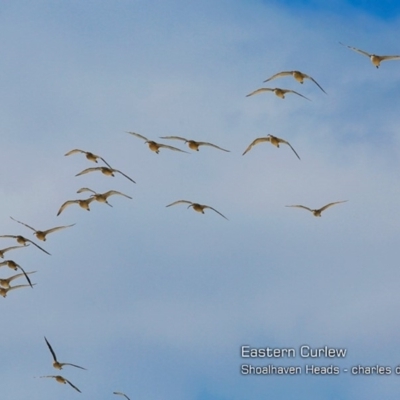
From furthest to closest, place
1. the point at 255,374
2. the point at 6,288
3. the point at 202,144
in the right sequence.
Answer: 1. the point at 6,288
2. the point at 202,144
3. the point at 255,374

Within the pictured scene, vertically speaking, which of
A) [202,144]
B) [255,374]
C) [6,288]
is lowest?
[255,374]

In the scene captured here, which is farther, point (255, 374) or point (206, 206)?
point (206, 206)

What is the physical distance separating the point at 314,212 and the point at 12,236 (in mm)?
11354

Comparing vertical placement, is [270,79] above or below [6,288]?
above

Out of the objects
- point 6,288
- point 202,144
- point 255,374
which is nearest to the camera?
point 255,374

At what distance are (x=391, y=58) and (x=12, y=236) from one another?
50.7ft

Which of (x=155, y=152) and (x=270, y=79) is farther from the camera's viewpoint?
(x=155, y=152)

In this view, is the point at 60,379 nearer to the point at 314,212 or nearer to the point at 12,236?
the point at 12,236

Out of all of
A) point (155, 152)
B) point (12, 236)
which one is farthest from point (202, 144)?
point (12, 236)

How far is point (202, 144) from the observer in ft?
146

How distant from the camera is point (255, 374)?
40969mm

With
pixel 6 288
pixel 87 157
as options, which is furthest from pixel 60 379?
pixel 87 157

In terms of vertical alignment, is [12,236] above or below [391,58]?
below

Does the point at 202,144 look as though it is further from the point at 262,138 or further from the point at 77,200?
the point at 77,200
